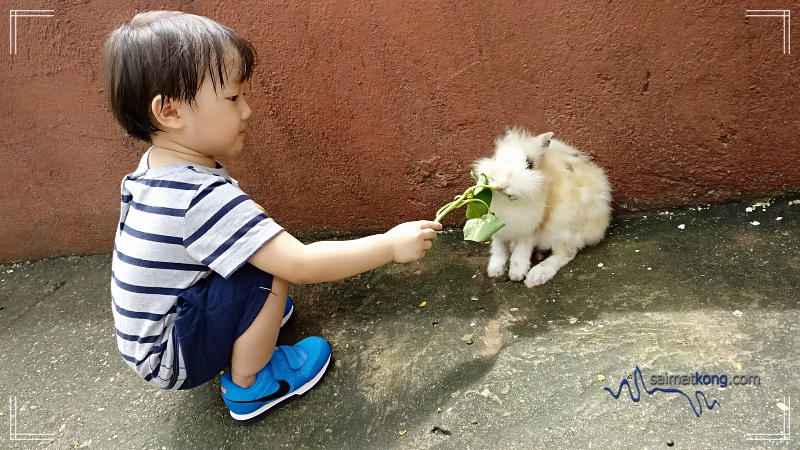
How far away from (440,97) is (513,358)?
1.18 m

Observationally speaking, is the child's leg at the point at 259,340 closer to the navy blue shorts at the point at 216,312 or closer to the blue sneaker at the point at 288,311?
the navy blue shorts at the point at 216,312

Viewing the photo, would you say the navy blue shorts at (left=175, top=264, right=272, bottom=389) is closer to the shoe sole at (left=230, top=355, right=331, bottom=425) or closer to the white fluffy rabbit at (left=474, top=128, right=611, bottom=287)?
the shoe sole at (left=230, top=355, right=331, bottom=425)

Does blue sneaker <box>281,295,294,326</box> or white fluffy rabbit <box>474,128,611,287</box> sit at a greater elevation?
white fluffy rabbit <box>474,128,611,287</box>

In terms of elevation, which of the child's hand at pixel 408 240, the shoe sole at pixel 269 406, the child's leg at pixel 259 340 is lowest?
the shoe sole at pixel 269 406

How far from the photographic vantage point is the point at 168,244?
1.72 metres

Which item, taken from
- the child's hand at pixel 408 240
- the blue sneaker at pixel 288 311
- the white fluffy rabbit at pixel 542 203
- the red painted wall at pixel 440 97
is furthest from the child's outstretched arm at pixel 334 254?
the red painted wall at pixel 440 97

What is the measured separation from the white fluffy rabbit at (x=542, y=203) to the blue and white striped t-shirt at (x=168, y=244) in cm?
95

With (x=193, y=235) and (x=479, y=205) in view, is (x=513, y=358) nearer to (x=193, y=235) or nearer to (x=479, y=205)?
(x=479, y=205)

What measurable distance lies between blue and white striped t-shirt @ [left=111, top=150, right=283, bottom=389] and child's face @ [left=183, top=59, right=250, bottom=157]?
0.29 feet

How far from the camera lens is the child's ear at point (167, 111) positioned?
169 cm

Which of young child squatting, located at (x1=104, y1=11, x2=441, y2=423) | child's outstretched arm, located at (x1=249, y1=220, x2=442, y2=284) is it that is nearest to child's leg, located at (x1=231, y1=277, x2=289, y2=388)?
young child squatting, located at (x1=104, y1=11, x2=441, y2=423)

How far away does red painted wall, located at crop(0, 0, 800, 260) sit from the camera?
232cm

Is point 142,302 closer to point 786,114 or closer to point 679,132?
point 679,132

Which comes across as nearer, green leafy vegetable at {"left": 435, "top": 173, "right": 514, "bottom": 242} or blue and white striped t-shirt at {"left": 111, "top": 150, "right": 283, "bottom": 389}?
blue and white striped t-shirt at {"left": 111, "top": 150, "right": 283, "bottom": 389}
